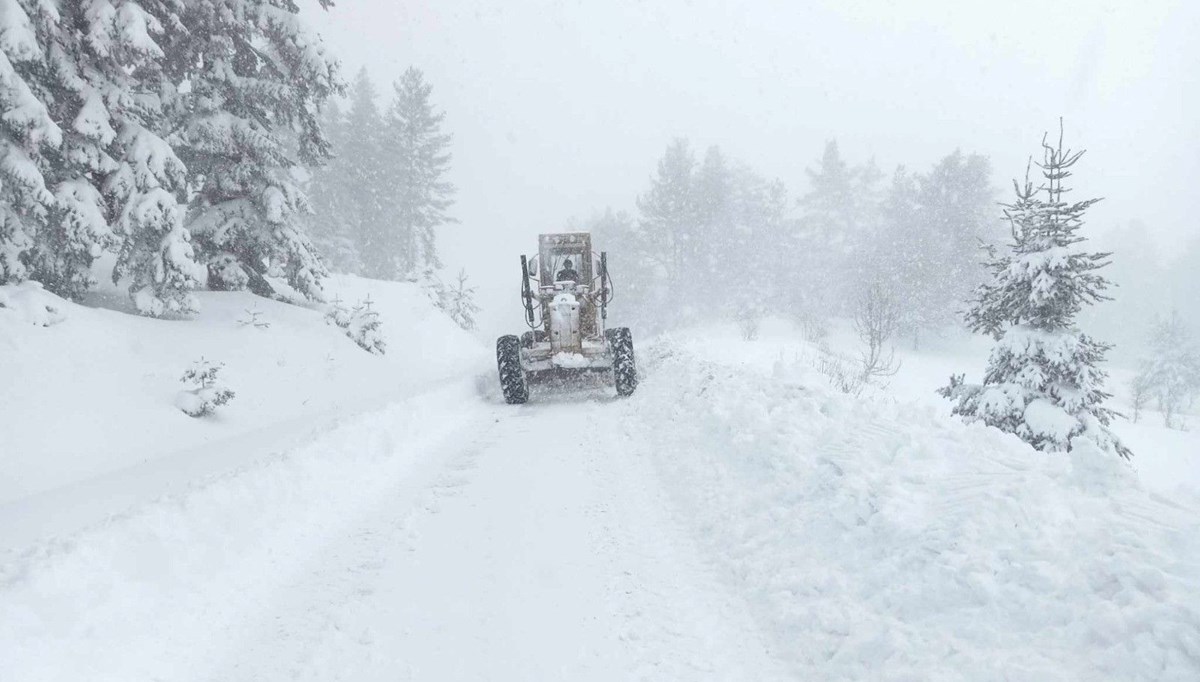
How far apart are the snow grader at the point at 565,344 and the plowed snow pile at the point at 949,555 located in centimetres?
525

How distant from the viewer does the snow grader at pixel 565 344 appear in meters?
10.7

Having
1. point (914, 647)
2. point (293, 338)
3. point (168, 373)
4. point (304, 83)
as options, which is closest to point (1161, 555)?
point (914, 647)

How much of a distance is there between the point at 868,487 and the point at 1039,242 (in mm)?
6109

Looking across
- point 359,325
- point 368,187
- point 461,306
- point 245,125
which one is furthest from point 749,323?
point 368,187

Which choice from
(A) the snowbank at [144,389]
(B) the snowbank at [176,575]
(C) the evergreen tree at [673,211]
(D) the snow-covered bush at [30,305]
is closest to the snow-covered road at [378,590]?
(B) the snowbank at [176,575]

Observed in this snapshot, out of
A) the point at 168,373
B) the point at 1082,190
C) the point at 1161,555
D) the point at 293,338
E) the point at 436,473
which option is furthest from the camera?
the point at 1082,190

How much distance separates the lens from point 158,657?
3.31 metres

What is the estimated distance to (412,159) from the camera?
34.3 meters

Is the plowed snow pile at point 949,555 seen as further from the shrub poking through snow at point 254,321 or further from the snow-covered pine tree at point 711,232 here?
the snow-covered pine tree at point 711,232

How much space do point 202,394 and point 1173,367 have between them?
38.6 meters

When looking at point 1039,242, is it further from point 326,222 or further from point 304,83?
point 326,222

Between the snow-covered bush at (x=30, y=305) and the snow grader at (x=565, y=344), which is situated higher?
the snow-covered bush at (x=30, y=305)

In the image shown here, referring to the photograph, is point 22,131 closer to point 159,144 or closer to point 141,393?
point 159,144

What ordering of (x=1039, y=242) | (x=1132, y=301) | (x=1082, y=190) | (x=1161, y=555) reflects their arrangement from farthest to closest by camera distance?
1. (x=1082, y=190)
2. (x=1132, y=301)
3. (x=1039, y=242)
4. (x=1161, y=555)
